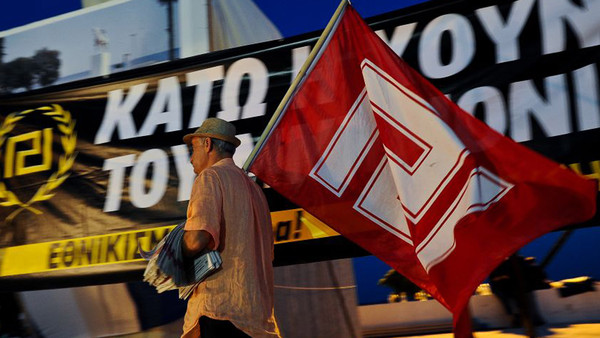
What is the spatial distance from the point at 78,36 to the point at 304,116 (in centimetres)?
663

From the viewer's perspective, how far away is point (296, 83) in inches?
130

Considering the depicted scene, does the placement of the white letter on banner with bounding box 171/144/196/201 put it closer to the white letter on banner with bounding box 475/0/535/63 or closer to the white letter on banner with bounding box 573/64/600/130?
the white letter on banner with bounding box 475/0/535/63

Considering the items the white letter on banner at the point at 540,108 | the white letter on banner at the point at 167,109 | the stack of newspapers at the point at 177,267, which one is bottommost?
the stack of newspapers at the point at 177,267

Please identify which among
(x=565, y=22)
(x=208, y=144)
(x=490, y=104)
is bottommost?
(x=208, y=144)

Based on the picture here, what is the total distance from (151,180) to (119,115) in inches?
19.4

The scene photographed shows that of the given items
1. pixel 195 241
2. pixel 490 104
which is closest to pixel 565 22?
pixel 490 104

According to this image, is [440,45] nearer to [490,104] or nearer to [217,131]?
[490,104]

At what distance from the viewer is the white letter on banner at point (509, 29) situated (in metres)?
3.50

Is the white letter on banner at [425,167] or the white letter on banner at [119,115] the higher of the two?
the white letter on banner at [119,115]

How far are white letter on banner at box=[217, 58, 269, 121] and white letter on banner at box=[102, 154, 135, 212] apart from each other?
0.66 metres

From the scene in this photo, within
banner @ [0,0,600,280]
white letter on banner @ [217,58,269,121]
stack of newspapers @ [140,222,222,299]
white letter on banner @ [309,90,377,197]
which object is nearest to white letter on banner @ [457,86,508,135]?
banner @ [0,0,600,280]

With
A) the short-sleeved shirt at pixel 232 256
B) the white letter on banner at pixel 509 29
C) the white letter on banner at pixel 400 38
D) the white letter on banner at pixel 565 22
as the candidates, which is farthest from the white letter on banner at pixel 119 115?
the white letter on banner at pixel 565 22

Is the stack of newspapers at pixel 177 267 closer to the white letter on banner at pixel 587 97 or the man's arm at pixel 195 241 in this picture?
the man's arm at pixel 195 241

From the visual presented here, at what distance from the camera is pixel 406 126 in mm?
3129
